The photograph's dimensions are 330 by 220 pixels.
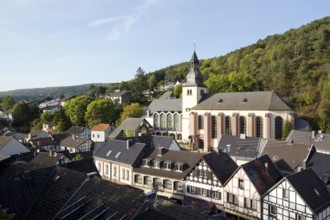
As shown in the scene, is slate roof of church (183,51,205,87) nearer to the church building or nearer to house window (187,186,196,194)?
the church building

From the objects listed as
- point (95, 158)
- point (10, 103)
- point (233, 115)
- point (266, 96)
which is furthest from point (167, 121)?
point (10, 103)

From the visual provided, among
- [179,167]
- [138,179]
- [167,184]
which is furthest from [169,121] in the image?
[167,184]

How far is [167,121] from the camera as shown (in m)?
70.8

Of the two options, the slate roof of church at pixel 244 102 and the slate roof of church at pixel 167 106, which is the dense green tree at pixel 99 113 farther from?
the slate roof of church at pixel 244 102

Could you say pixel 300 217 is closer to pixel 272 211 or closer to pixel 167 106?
pixel 272 211

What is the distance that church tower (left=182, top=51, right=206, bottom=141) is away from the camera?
61562mm

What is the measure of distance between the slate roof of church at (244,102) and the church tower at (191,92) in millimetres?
1698

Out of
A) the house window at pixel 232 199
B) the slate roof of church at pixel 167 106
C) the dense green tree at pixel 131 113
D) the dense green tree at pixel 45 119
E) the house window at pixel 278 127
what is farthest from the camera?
the dense green tree at pixel 45 119

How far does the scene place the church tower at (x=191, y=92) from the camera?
6156 centimetres

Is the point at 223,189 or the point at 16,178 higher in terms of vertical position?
the point at 16,178

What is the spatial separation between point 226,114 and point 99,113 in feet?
126

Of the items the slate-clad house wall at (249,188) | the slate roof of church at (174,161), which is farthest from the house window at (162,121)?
the slate-clad house wall at (249,188)

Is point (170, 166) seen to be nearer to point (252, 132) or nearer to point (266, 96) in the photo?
point (252, 132)

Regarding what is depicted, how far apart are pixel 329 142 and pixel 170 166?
2175 cm
